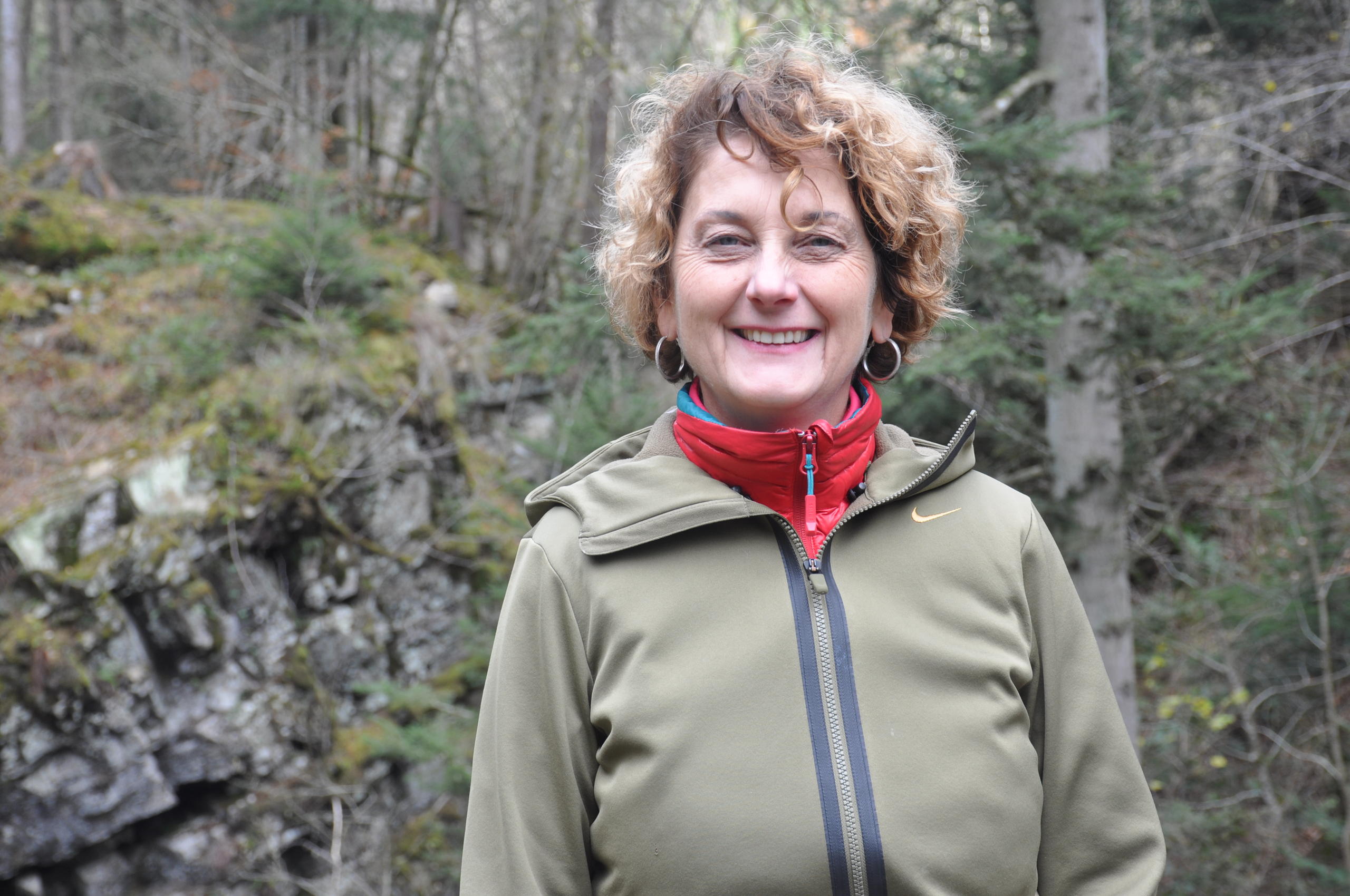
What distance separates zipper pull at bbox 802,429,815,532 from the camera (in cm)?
144

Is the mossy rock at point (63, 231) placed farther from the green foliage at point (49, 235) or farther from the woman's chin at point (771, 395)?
the woman's chin at point (771, 395)

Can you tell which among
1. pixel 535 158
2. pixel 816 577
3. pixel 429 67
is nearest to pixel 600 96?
pixel 535 158

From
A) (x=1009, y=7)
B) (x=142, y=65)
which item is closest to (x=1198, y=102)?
(x=1009, y=7)

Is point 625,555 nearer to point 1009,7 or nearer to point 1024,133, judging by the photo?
point 1024,133

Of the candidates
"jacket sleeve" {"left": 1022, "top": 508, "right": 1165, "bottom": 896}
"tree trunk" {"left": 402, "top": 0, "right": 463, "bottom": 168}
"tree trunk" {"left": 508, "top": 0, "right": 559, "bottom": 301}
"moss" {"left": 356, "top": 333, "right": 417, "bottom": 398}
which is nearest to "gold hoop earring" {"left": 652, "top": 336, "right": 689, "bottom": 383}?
"jacket sleeve" {"left": 1022, "top": 508, "right": 1165, "bottom": 896}

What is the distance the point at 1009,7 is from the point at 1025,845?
22.1 ft

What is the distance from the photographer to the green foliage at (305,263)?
6.88 m

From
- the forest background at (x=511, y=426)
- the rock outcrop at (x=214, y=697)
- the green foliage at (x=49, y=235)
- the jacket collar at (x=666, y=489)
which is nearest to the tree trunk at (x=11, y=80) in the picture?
the forest background at (x=511, y=426)

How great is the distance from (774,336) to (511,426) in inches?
233

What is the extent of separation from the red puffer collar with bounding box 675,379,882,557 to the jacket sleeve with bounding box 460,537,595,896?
12.5 inches

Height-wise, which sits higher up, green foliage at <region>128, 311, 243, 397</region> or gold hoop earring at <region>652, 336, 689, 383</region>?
gold hoop earring at <region>652, 336, 689, 383</region>

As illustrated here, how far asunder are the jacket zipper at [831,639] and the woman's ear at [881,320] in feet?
0.76

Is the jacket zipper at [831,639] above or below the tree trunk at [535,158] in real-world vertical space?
below

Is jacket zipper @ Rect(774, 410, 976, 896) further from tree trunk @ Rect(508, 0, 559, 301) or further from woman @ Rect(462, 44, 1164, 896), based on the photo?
tree trunk @ Rect(508, 0, 559, 301)
